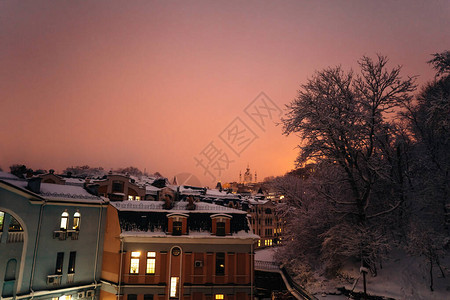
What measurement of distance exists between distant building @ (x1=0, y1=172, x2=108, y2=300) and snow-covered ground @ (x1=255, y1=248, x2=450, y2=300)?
66.5 ft

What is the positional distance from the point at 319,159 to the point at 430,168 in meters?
9.39

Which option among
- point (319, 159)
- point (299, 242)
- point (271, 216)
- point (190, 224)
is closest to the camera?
point (319, 159)

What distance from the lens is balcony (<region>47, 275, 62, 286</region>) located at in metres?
22.0

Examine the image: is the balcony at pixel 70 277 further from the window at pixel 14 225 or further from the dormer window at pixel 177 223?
the dormer window at pixel 177 223

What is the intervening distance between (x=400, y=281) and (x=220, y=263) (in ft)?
45.7

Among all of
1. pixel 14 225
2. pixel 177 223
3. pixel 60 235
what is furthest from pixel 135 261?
pixel 14 225

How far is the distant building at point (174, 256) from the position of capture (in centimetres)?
2377

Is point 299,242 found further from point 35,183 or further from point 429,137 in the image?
point 35,183

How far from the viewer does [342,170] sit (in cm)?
2598

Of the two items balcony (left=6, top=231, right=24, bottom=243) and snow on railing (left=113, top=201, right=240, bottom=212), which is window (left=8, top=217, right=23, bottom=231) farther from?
snow on railing (left=113, top=201, right=240, bottom=212)

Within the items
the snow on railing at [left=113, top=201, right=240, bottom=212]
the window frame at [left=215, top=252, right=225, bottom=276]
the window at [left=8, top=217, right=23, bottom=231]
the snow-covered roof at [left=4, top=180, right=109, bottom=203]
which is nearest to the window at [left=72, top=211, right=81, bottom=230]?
the snow-covered roof at [left=4, top=180, right=109, bottom=203]

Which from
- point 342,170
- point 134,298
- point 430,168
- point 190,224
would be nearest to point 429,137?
point 430,168

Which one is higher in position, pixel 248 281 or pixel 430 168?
pixel 430 168

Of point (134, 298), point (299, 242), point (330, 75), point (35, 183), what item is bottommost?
point (134, 298)
